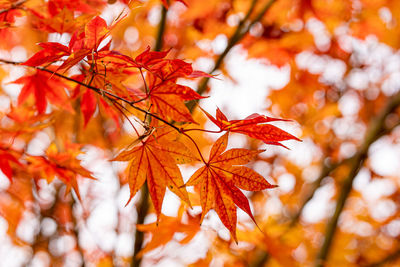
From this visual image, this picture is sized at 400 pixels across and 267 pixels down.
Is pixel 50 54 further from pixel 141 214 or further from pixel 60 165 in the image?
pixel 141 214

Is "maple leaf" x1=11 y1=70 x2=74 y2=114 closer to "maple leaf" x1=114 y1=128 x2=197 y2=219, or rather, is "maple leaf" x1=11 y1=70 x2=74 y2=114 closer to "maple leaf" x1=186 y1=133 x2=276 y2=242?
"maple leaf" x1=114 y1=128 x2=197 y2=219

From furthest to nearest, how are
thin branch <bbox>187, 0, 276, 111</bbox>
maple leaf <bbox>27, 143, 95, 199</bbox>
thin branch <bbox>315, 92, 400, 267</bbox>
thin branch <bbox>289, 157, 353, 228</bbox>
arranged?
thin branch <bbox>289, 157, 353, 228</bbox>
thin branch <bbox>315, 92, 400, 267</bbox>
thin branch <bbox>187, 0, 276, 111</bbox>
maple leaf <bbox>27, 143, 95, 199</bbox>

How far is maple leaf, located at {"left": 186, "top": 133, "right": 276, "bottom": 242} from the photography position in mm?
646

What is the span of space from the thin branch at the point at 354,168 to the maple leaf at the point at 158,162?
116 cm

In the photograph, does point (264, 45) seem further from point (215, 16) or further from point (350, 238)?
point (350, 238)

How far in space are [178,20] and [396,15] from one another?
1.66 metres

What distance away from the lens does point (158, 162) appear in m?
0.68

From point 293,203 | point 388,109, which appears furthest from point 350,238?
point 388,109

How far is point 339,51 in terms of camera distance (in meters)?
2.76

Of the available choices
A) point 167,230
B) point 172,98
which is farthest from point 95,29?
point 167,230

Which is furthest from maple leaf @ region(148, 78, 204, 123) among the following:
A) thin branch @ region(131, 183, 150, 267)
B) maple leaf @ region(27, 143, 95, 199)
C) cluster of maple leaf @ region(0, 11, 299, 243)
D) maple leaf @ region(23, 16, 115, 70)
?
thin branch @ region(131, 183, 150, 267)

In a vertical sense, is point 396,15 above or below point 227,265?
above

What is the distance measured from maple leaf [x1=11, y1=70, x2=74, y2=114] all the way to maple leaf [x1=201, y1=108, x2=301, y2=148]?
56 centimetres

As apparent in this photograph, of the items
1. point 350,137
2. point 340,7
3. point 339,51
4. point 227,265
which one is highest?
point 340,7
